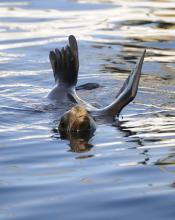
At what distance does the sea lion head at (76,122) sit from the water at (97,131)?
4.5 inches

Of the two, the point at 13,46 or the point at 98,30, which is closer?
the point at 13,46

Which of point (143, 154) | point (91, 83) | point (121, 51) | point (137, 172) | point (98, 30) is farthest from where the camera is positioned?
point (98, 30)

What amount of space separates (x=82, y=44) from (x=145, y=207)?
28.0 feet

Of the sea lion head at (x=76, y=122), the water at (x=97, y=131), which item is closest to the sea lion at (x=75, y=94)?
the sea lion head at (x=76, y=122)

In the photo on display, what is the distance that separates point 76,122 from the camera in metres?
8.31

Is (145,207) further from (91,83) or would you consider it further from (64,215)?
(91,83)

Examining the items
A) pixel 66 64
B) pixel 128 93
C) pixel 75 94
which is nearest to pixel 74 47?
pixel 66 64

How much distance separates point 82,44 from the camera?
14.1m

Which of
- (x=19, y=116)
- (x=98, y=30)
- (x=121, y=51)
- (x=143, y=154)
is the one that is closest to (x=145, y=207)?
(x=143, y=154)

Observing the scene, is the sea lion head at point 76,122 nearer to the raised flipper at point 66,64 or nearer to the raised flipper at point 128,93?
the raised flipper at point 128,93

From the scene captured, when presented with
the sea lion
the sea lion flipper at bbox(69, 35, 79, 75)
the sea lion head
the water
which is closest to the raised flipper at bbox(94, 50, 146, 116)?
the sea lion

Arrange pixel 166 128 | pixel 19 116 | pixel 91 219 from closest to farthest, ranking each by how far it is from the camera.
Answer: pixel 91 219, pixel 166 128, pixel 19 116

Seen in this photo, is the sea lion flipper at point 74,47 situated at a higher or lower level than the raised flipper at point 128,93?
higher

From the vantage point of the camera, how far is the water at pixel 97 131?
5867mm
